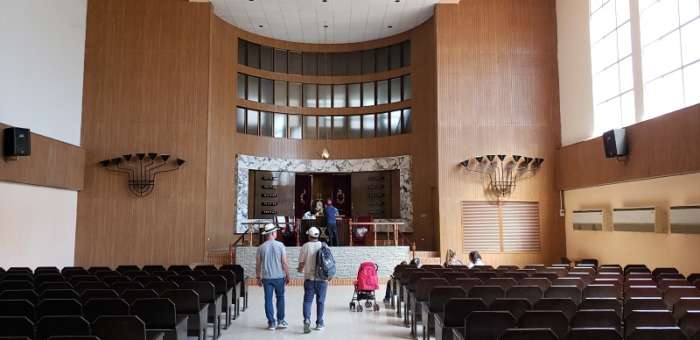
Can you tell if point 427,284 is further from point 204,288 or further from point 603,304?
point 204,288

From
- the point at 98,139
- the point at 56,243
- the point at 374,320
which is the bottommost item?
the point at 374,320

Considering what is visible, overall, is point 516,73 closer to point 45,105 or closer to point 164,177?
point 164,177

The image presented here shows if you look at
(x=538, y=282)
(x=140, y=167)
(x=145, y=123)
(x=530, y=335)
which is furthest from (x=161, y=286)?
(x=145, y=123)

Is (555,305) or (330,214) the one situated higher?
(330,214)

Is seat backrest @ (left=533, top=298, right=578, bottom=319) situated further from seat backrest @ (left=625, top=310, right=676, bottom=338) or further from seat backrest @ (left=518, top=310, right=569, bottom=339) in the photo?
seat backrest @ (left=518, top=310, right=569, bottom=339)

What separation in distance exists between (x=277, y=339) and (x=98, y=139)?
33.3 ft

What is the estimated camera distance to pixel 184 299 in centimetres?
551

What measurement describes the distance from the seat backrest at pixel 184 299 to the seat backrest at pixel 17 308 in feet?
4.26

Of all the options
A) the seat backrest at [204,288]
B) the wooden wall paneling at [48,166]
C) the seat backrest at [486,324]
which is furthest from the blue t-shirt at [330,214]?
the seat backrest at [486,324]

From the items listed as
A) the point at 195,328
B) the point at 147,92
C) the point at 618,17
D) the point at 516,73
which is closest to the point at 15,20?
the point at 147,92

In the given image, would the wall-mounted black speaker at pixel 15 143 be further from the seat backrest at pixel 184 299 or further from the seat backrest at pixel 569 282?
the seat backrest at pixel 569 282

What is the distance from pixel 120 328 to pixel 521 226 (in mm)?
12464

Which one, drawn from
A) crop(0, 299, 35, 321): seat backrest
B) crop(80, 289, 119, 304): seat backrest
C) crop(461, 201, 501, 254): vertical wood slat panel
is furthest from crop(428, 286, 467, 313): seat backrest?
crop(461, 201, 501, 254): vertical wood slat panel

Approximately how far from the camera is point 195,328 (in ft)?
18.3
